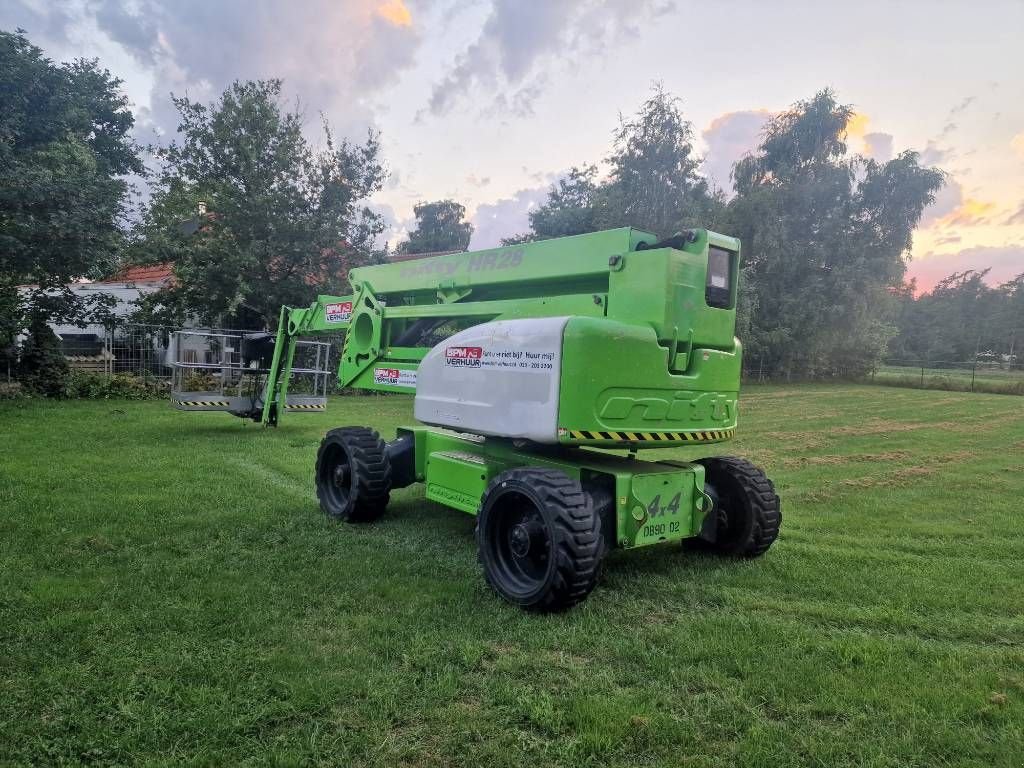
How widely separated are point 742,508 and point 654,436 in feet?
4.06

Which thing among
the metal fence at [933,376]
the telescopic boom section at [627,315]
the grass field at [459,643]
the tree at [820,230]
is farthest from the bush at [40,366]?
the metal fence at [933,376]

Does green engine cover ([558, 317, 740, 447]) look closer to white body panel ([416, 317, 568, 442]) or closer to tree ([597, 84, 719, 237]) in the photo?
white body panel ([416, 317, 568, 442])

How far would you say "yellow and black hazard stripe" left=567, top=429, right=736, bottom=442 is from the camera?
4.23m

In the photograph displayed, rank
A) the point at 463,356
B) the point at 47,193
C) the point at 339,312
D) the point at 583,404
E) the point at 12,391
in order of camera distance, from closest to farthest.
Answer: the point at 583,404 → the point at 463,356 → the point at 339,312 → the point at 47,193 → the point at 12,391

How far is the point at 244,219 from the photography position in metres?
18.5

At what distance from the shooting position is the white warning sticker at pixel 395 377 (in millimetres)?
6230

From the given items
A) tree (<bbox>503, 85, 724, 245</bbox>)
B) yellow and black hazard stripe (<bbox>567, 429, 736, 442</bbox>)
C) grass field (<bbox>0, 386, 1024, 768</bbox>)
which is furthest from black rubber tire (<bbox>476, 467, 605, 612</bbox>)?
tree (<bbox>503, 85, 724, 245</bbox>)

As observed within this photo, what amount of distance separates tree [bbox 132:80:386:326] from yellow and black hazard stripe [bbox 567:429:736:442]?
15783mm

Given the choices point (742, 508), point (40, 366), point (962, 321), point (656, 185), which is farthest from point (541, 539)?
point (962, 321)

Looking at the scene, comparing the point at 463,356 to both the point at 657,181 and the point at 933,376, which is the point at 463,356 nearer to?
the point at 657,181

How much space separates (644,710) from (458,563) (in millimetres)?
2277

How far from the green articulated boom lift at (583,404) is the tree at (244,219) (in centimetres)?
1416

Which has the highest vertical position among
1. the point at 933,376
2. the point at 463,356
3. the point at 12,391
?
the point at 933,376

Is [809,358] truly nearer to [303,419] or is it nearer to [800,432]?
[800,432]
